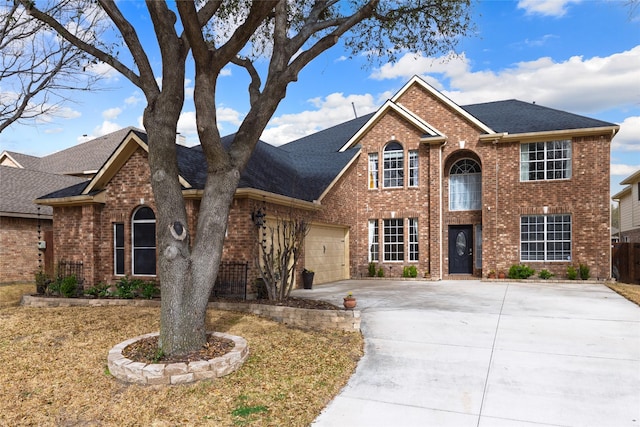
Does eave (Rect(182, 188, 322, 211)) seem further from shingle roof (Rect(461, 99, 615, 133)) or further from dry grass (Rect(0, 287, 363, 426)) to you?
shingle roof (Rect(461, 99, 615, 133))

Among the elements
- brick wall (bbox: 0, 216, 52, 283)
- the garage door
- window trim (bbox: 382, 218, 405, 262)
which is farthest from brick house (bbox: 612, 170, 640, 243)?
brick wall (bbox: 0, 216, 52, 283)

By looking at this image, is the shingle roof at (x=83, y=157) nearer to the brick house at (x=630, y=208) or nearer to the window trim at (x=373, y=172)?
the window trim at (x=373, y=172)

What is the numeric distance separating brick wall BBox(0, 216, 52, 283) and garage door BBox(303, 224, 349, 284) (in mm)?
10857

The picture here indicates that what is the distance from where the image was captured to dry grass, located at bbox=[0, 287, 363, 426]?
4.92 meters

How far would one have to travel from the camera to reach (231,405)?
16.7 ft

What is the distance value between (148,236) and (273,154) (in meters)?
6.64

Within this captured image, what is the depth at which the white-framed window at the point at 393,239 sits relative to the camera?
18.9 metres

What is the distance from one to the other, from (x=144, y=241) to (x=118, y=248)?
1.01m

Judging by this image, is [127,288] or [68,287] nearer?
[127,288]

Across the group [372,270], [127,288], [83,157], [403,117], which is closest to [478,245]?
[372,270]

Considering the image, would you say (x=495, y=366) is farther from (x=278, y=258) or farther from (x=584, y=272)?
(x=584, y=272)

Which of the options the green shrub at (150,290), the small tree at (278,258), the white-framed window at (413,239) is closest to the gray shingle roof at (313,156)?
the small tree at (278,258)

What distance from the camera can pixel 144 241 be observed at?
41.7 ft

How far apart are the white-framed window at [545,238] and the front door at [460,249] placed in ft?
6.62
